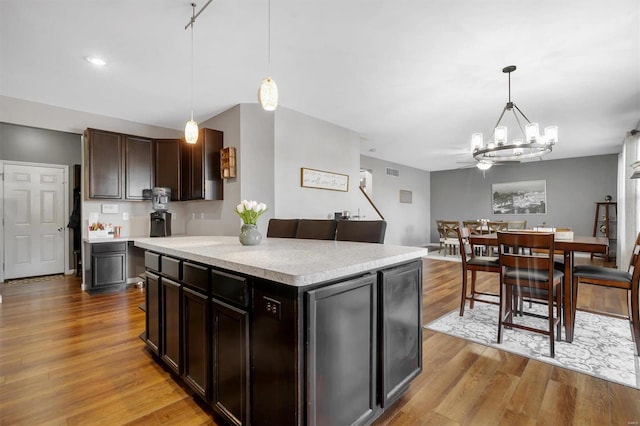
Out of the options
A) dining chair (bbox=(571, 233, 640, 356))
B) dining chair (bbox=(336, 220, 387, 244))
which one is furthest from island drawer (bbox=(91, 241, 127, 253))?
dining chair (bbox=(571, 233, 640, 356))

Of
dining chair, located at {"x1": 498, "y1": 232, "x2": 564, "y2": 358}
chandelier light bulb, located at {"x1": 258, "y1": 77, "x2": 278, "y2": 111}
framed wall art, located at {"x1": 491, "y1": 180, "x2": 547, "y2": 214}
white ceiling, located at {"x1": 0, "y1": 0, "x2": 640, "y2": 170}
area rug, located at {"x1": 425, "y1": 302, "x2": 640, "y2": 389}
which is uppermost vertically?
white ceiling, located at {"x1": 0, "y1": 0, "x2": 640, "y2": 170}

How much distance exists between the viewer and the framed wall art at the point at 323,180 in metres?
4.64

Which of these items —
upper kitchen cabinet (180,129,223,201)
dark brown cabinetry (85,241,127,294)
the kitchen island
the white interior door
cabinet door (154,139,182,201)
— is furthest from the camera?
the white interior door

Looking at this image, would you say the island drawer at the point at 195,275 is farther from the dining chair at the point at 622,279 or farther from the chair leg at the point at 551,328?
the dining chair at the point at 622,279

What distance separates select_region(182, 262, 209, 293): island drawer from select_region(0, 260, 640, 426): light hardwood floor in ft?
2.44

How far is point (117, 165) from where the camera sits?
445cm

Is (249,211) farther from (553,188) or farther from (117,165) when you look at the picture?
(553,188)

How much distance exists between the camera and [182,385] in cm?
198

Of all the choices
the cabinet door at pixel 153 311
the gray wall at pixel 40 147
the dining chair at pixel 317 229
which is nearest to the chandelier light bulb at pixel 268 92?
the dining chair at pixel 317 229

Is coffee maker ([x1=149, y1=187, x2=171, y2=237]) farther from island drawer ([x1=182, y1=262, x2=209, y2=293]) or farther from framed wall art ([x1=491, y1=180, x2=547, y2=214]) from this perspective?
framed wall art ([x1=491, y1=180, x2=547, y2=214])

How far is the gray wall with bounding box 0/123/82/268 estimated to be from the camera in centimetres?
482

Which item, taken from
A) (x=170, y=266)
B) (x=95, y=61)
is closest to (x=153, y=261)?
(x=170, y=266)

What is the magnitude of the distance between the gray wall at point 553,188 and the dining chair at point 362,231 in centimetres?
863

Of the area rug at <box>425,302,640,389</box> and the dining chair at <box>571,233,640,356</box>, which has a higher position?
the dining chair at <box>571,233,640,356</box>
